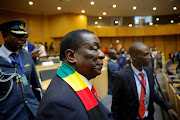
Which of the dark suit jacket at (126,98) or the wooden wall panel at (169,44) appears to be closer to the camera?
the dark suit jacket at (126,98)

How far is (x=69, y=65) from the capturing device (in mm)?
796

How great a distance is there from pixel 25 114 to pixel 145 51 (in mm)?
1706

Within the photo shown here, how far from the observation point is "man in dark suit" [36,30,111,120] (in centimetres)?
62

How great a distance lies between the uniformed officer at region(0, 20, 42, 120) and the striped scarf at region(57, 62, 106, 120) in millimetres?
981

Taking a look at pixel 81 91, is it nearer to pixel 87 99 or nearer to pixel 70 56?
pixel 87 99

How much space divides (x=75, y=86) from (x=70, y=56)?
193mm

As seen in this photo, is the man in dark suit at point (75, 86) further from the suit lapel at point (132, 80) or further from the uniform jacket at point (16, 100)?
the suit lapel at point (132, 80)

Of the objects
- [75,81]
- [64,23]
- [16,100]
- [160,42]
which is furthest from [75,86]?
[160,42]

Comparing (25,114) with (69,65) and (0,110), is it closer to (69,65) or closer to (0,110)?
(0,110)

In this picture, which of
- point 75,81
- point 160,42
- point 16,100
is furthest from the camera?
point 160,42

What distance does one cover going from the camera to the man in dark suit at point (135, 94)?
176cm

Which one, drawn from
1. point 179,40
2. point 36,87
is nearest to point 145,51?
point 36,87

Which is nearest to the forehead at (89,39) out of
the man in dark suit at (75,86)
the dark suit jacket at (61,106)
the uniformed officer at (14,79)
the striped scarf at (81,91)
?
the man in dark suit at (75,86)

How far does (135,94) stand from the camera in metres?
1.77
